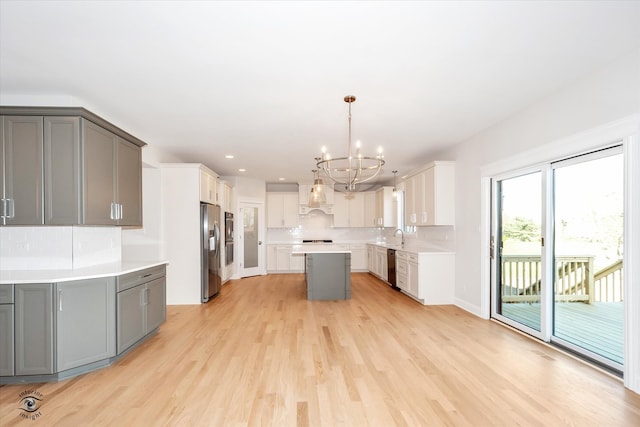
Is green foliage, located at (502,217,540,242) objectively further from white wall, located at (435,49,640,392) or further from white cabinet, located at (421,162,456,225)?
white cabinet, located at (421,162,456,225)

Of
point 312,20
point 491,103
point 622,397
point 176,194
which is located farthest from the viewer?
point 176,194

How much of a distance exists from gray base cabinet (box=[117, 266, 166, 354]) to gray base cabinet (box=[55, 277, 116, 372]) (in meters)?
0.09

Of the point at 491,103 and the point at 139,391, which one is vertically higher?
the point at 491,103

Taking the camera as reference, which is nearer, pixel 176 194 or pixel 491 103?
pixel 491 103

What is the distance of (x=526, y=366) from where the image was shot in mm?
2916

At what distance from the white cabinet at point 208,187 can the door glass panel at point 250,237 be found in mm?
1583

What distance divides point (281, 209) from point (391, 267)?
11.7ft

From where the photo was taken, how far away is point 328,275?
573cm

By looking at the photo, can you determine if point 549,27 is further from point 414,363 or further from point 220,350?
point 220,350

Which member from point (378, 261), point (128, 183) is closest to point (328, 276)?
point (378, 261)

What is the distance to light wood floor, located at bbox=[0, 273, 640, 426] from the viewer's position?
218 centimetres

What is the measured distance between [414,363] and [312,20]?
299 cm

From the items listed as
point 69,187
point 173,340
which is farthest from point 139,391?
point 69,187
